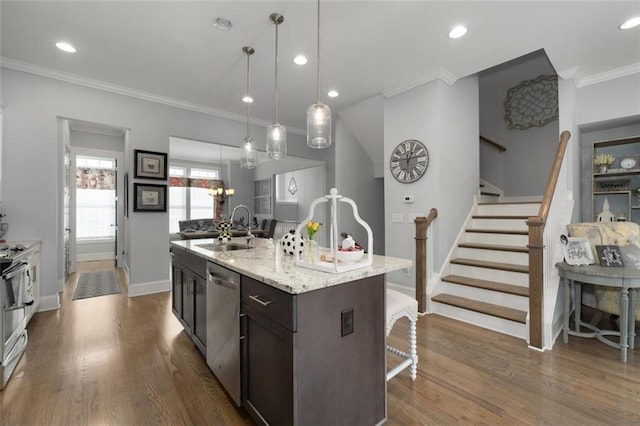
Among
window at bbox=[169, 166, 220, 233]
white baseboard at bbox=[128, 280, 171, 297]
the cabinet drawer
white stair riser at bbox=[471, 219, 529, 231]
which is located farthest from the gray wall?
window at bbox=[169, 166, 220, 233]

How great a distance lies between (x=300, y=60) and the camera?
3.28m

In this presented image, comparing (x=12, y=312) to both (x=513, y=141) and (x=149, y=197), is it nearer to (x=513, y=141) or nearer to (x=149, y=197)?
(x=149, y=197)

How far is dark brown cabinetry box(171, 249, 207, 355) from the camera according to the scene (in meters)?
2.25

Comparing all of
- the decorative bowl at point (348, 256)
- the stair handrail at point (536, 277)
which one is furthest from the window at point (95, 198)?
the stair handrail at point (536, 277)

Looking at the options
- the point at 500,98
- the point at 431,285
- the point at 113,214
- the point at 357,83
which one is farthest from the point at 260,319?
the point at 113,214

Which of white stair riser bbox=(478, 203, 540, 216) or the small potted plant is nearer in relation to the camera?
the small potted plant

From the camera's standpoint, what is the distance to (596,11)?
96.0 inches

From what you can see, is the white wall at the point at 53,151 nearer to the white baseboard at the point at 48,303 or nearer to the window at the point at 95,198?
the white baseboard at the point at 48,303

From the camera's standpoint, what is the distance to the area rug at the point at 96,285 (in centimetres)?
425

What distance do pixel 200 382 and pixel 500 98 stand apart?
6439mm

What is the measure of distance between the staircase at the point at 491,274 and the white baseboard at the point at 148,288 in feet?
12.6

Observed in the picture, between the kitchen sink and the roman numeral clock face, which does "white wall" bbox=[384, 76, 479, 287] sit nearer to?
the roman numeral clock face

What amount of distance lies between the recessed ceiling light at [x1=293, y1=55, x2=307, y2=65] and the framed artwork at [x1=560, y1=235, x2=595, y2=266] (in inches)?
127

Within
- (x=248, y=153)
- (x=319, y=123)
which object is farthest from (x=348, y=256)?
(x=248, y=153)
